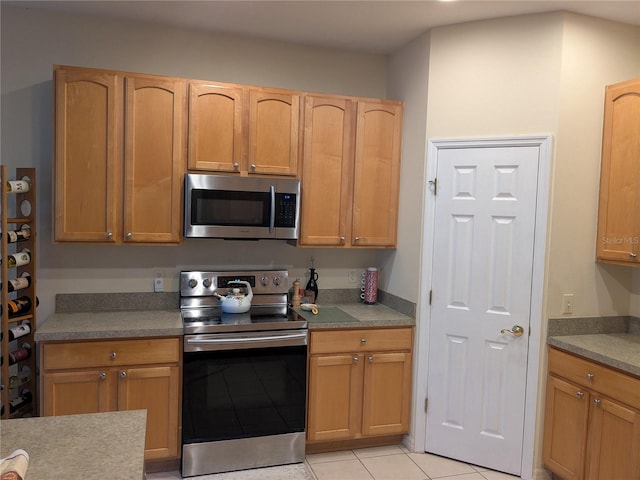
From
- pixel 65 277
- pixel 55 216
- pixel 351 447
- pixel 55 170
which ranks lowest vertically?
pixel 351 447

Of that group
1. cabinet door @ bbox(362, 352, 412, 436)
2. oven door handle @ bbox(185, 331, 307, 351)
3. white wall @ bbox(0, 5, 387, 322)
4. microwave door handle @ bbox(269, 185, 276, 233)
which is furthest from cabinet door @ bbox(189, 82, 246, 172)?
cabinet door @ bbox(362, 352, 412, 436)

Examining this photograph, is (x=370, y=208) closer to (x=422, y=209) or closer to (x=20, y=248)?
(x=422, y=209)

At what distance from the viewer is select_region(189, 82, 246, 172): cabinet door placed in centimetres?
306

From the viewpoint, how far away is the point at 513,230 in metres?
2.97

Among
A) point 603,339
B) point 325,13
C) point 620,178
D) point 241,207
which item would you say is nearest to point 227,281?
point 241,207

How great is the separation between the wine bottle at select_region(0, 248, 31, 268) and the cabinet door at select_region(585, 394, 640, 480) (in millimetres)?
3155

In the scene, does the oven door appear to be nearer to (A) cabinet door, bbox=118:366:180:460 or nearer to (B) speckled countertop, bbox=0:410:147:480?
(A) cabinet door, bbox=118:366:180:460

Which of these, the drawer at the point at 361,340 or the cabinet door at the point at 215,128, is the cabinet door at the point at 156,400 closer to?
the drawer at the point at 361,340

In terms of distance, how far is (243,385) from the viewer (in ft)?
9.76

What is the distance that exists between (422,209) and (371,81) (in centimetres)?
114

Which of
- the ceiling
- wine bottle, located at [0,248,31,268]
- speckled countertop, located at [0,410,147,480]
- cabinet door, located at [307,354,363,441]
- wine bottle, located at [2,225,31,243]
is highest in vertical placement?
the ceiling

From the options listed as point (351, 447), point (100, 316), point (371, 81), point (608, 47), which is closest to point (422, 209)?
point (371, 81)

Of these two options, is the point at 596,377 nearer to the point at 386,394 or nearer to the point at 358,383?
the point at 386,394

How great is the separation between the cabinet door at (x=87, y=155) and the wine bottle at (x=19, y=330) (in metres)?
0.52
